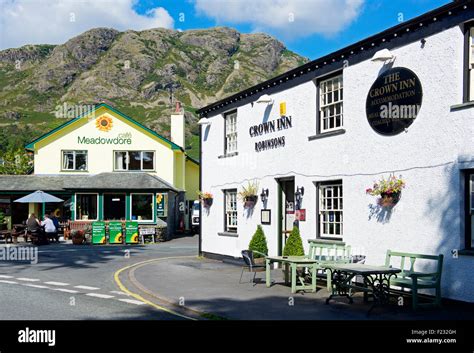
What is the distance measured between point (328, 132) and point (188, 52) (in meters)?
179

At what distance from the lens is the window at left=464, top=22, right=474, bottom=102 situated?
10.3m

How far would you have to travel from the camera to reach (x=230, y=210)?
19.2m

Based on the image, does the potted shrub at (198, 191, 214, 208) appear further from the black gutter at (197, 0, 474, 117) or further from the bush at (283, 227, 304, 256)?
the bush at (283, 227, 304, 256)

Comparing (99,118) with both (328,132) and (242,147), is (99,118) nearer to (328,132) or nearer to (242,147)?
(242,147)

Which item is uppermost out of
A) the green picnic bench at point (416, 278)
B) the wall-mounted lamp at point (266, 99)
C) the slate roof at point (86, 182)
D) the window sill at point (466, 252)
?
the wall-mounted lamp at point (266, 99)

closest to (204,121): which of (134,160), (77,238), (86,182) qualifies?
(77,238)

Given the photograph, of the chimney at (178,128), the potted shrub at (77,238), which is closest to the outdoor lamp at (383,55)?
the potted shrub at (77,238)

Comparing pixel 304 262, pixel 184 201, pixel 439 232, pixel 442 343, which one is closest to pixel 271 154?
pixel 304 262

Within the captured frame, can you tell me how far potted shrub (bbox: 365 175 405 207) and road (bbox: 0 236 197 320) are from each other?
501 centimetres

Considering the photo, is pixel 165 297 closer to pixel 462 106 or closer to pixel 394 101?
pixel 394 101

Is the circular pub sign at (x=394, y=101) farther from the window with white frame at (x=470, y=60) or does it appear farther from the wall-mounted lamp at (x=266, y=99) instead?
the wall-mounted lamp at (x=266, y=99)

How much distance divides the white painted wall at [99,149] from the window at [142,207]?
10.3 ft

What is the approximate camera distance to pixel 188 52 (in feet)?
616

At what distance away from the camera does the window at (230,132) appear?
19.2 metres
